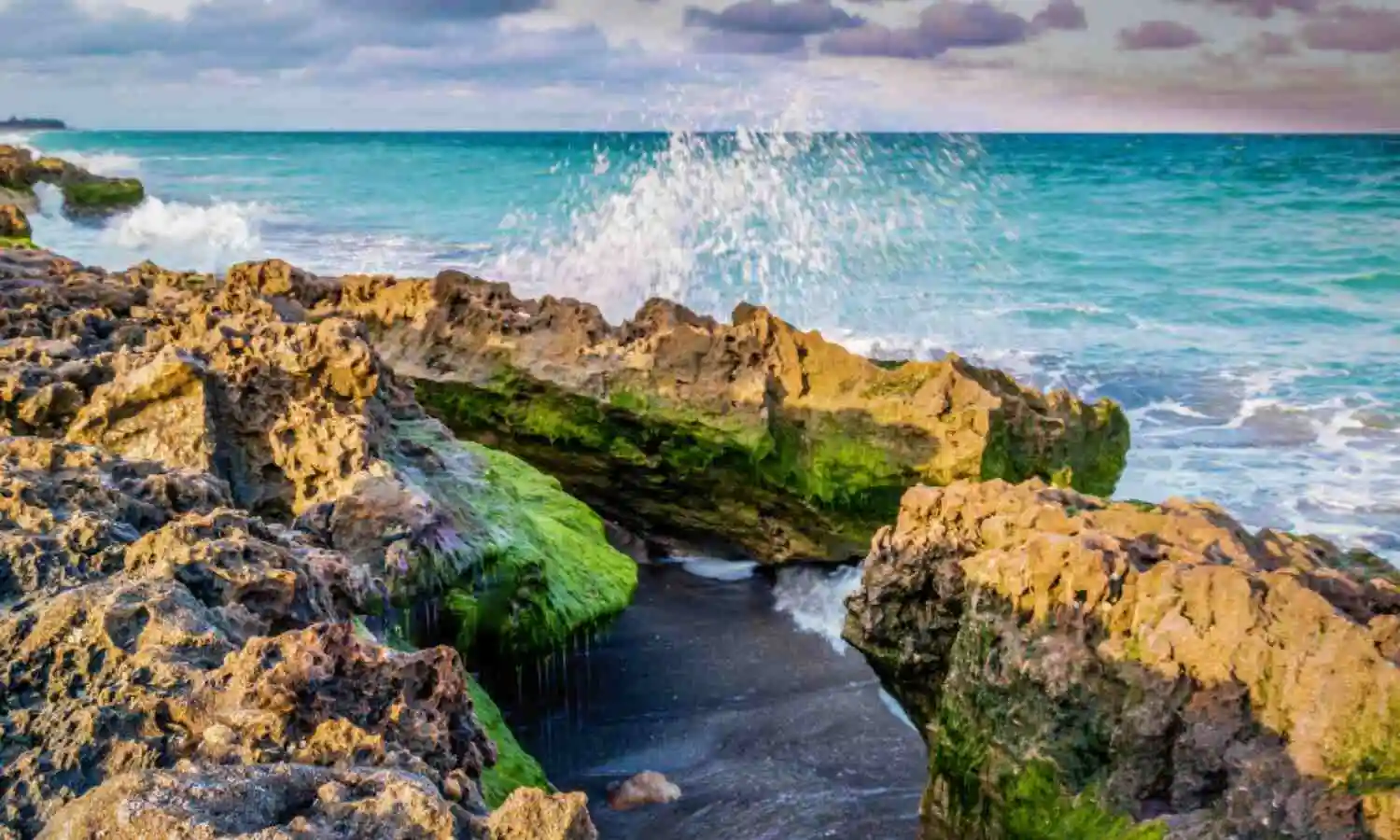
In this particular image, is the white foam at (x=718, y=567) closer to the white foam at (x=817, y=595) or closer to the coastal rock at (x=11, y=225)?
the white foam at (x=817, y=595)

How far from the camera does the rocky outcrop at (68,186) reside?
22984mm

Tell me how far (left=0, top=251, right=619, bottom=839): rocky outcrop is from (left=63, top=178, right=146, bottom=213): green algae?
21295 mm

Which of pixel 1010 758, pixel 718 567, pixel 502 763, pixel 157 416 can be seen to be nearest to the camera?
pixel 1010 758

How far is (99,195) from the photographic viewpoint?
85.8 ft

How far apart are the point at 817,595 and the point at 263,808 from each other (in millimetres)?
5507

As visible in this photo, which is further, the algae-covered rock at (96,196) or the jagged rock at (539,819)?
the algae-covered rock at (96,196)

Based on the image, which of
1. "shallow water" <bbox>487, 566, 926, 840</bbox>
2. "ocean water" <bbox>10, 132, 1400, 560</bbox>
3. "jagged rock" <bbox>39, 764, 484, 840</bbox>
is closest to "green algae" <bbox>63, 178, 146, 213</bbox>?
"ocean water" <bbox>10, 132, 1400, 560</bbox>

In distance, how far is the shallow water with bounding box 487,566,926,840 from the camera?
479cm

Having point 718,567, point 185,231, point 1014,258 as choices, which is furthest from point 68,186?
point 718,567

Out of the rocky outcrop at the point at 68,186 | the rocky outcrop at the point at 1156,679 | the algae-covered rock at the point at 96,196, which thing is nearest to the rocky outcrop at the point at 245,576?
the rocky outcrop at the point at 1156,679

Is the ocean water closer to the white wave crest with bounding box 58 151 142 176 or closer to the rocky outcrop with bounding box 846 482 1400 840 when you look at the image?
the white wave crest with bounding box 58 151 142 176

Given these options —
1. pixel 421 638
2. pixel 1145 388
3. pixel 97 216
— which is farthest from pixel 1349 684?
pixel 97 216

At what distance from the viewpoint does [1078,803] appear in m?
3.36

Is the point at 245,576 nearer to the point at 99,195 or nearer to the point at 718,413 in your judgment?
the point at 718,413
